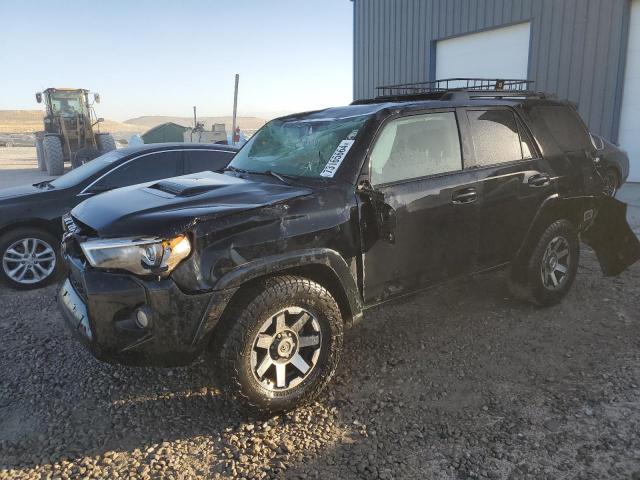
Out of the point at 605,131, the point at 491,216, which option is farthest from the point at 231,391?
the point at 605,131

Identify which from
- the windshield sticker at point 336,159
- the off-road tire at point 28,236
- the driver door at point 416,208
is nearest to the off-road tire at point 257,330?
the driver door at point 416,208

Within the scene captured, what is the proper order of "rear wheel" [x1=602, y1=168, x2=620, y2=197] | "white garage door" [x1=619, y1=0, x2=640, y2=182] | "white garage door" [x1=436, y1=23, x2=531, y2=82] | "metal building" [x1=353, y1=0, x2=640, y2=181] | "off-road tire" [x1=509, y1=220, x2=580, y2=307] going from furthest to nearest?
"white garage door" [x1=436, y1=23, x2=531, y2=82]
"metal building" [x1=353, y1=0, x2=640, y2=181]
"white garage door" [x1=619, y1=0, x2=640, y2=182]
"rear wheel" [x1=602, y1=168, x2=620, y2=197]
"off-road tire" [x1=509, y1=220, x2=580, y2=307]

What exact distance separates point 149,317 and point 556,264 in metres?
3.47

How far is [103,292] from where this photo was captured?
2.63m

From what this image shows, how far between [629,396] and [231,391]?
2379 millimetres

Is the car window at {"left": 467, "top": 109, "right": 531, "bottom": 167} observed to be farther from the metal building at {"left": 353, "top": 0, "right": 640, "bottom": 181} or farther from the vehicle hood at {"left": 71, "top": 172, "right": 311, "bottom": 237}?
the metal building at {"left": 353, "top": 0, "right": 640, "bottom": 181}

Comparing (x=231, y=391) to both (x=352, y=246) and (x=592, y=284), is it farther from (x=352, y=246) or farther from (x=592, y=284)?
(x=592, y=284)

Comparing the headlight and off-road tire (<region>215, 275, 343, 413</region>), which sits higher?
the headlight

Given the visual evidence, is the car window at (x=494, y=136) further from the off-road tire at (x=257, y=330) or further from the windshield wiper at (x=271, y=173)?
the off-road tire at (x=257, y=330)

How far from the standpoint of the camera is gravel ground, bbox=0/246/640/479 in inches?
101

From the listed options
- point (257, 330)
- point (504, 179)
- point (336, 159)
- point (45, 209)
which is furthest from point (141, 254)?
point (45, 209)

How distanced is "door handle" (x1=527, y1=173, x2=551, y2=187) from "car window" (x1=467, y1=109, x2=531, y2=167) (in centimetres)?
19

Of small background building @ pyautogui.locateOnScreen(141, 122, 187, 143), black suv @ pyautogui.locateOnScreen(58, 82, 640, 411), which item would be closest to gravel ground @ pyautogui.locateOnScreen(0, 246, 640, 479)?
black suv @ pyautogui.locateOnScreen(58, 82, 640, 411)

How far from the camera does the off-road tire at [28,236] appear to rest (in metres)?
5.24
